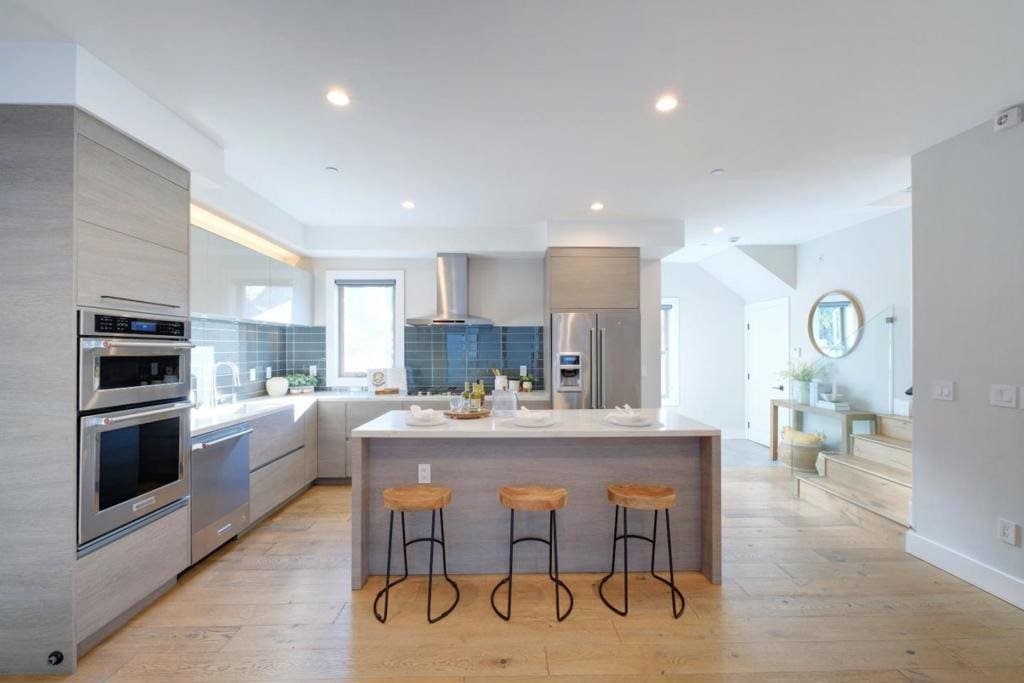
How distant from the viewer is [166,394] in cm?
223

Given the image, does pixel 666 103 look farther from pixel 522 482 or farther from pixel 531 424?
pixel 522 482

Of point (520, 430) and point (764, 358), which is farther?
point (764, 358)

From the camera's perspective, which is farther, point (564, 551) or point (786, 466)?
point (786, 466)

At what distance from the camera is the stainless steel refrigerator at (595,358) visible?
13.8 feet

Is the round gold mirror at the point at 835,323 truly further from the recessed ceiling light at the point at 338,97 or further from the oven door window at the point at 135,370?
the oven door window at the point at 135,370

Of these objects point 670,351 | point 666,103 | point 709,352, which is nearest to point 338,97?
point 666,103

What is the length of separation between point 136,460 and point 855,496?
488 cm

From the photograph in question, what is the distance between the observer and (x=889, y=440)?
372 cm

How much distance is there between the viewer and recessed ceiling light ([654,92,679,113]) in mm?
2105

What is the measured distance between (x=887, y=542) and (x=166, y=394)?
4675mm

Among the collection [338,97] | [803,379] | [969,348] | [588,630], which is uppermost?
[338,97]

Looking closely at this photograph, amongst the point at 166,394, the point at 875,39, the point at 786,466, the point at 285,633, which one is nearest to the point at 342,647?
the point at 285,633

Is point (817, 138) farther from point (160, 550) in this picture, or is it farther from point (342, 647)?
point (160, 550)

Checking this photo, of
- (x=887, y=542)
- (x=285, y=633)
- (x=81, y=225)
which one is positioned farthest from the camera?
(x=887, y=542)
